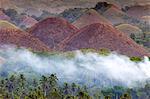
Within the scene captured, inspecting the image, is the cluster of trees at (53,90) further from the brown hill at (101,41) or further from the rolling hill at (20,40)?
the brown hill at (101,41)

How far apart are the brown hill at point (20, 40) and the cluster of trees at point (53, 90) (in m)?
45.2

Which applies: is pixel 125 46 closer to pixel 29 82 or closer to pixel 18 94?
pixel 29 82

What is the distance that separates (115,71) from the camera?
504 feet

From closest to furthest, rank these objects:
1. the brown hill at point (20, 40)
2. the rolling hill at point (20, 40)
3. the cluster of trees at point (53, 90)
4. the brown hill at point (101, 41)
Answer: the cluster of trees at point (53, 90) → the brown hill at point (101, 41) → the rolling hill at point (20, 40) → the brown hill at point (20, 40)

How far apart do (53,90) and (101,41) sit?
251 feet

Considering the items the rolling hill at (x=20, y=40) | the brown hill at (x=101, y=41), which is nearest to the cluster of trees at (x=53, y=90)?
the rolling hill at (x=20, y=40)

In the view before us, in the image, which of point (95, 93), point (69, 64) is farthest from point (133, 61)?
point (95, 93)

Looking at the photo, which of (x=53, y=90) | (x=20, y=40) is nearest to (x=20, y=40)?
(x=20, y=40)

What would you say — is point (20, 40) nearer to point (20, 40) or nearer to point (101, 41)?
point (20, 40)

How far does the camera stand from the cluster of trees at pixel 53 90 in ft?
346

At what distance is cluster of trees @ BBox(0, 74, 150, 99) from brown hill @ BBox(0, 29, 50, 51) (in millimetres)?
45180

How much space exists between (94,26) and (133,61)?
38.8 meters

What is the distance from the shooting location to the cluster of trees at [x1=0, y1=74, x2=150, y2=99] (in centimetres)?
10550

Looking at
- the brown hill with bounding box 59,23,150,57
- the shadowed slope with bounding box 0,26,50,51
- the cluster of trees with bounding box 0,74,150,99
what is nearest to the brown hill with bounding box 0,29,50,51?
the shadowed slope with bounding box 0,26,50,51
